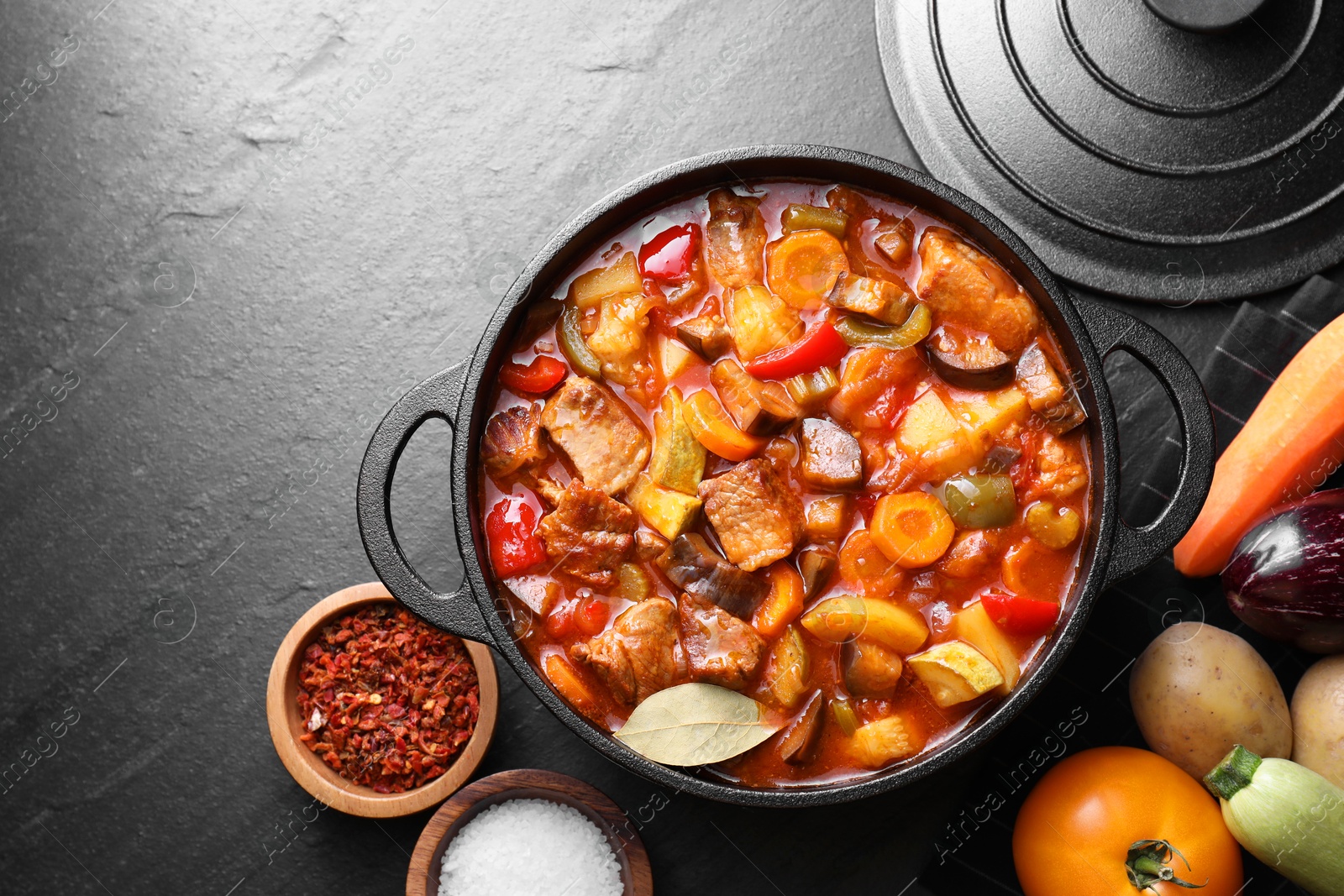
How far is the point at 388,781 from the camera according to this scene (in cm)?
300

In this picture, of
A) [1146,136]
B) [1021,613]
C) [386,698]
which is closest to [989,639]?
[1021,613]

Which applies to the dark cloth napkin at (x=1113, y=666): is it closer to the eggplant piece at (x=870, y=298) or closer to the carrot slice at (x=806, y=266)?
the eggplant piece at (x=870, y=298)

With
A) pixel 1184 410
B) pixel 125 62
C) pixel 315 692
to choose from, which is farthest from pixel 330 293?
pixel 1184 410

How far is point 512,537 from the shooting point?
2707mm

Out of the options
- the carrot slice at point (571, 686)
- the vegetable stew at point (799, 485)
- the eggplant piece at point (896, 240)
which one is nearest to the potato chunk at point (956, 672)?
the vegetable stew at point (799, 485)

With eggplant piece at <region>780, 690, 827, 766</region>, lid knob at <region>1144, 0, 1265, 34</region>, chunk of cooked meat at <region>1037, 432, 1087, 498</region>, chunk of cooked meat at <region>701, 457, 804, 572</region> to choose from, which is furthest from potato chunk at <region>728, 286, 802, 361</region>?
lid knob at <region>1144, 0, 1265, 34</region>

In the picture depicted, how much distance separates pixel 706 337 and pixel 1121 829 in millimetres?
1939

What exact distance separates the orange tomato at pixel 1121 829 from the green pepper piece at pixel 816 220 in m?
1.87

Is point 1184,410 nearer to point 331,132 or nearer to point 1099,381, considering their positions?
point 1099,381

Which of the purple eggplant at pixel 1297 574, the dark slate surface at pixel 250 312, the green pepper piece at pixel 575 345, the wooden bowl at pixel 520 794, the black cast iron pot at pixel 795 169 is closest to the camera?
the black cast iron pot at pixel 795 169

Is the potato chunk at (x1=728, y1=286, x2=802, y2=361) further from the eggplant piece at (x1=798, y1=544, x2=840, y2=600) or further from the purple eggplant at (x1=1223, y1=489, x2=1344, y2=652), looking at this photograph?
the purple eggplant at (x1=1223, y1=489, x2=1344, y2=652)

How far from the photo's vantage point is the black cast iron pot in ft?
8.20

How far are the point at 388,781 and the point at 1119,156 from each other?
3147mm

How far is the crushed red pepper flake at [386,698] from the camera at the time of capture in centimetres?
299
